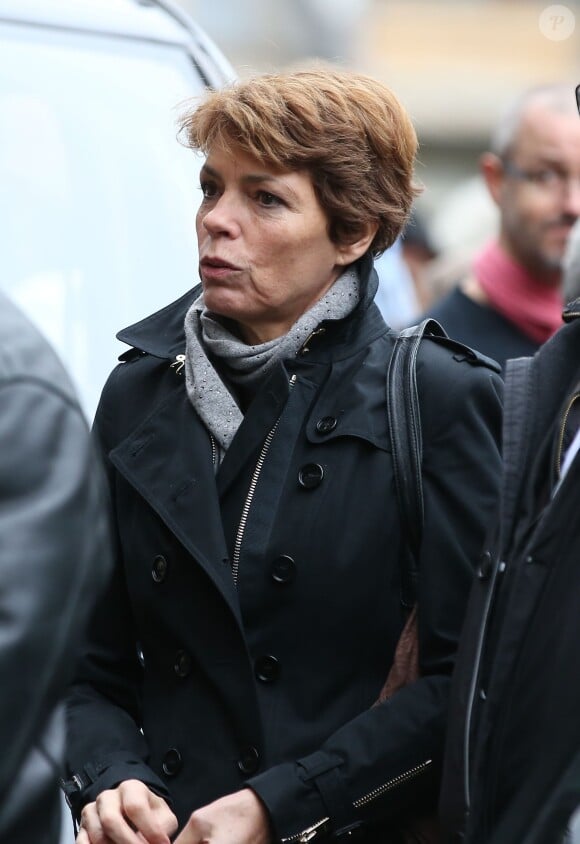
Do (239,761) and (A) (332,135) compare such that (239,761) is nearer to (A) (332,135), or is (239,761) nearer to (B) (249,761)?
(B) (249,761)

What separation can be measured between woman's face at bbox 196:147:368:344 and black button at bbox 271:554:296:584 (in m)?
0.45

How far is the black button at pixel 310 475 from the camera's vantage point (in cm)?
314

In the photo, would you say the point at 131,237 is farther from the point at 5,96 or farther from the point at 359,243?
the point at 359,243

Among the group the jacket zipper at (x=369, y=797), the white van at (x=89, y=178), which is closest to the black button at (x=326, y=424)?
the jacket zipper at (x=369, y=797)

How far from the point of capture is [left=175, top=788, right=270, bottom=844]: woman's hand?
295 centimetres

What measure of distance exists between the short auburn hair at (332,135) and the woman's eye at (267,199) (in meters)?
0.06

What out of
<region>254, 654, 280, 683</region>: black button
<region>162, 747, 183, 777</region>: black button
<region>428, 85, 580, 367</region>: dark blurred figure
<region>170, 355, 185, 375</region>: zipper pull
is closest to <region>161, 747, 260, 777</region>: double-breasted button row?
<region>162, 747, 183, 777</region>: black button

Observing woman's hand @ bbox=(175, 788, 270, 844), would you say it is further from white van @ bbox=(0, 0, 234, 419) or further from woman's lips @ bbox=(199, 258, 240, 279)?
white van @ bbox=(0, 0, 234, 419)

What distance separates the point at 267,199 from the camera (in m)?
3.26

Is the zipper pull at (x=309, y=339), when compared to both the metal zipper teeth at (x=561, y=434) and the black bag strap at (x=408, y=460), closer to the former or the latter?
the black bag strap at (x=408, y=460)

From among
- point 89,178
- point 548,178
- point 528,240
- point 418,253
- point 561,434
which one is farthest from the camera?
point 418,253

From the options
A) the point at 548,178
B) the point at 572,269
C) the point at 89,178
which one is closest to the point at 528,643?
the point at 572,269

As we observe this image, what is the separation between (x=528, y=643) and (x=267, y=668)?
1.75 feet

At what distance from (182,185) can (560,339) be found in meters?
1.58
